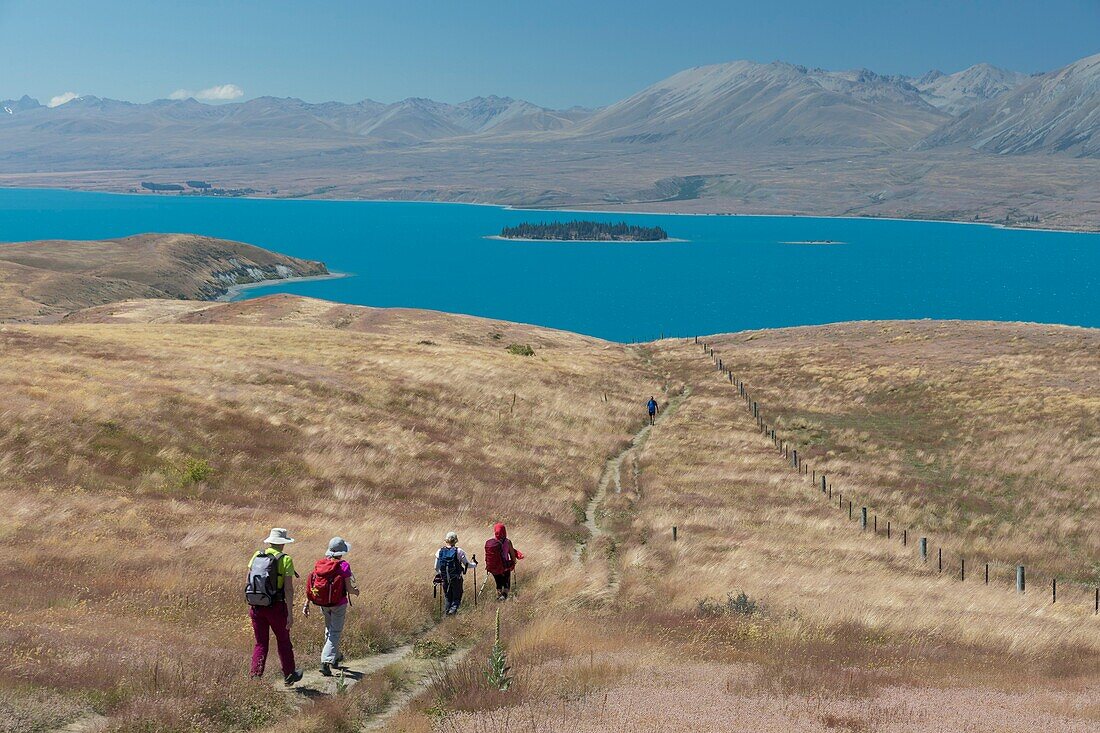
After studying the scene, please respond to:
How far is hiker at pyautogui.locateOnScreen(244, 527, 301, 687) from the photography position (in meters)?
13.0

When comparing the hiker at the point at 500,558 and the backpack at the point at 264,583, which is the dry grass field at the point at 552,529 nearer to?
the hiker at the point at 500,558

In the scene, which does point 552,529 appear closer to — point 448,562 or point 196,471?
point 196,471

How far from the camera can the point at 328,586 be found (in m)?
14.1

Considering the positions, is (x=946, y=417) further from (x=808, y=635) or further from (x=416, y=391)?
(x=808, y=635)

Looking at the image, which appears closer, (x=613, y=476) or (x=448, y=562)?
(x=448, y=562)

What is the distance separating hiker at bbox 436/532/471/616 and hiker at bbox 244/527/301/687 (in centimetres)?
484

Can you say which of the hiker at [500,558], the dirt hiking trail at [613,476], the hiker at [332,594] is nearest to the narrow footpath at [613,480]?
the dirt hiking trail at [613,476]

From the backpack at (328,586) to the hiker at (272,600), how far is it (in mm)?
801

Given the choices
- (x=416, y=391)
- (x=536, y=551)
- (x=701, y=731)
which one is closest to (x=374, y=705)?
(x=701, y=731)

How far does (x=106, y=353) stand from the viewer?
157 feet

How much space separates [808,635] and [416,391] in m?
34.1

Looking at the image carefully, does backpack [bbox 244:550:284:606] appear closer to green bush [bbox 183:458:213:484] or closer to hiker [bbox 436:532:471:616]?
hiker [bbox 436:532:471:616]

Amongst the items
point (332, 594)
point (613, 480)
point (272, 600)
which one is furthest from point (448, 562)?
point (613, 480)

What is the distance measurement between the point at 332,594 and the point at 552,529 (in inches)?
600
